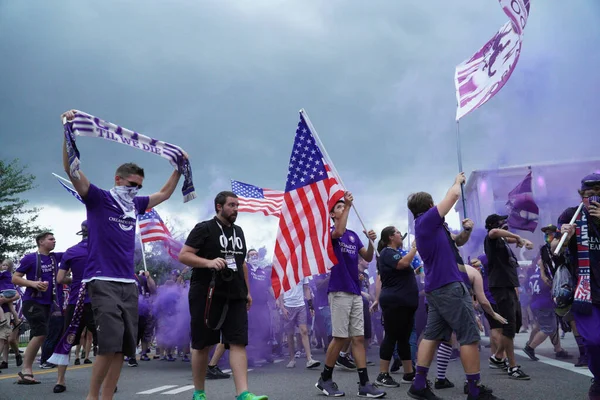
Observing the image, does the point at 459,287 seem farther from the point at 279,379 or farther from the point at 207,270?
the point at 279,379

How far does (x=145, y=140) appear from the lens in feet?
19.8

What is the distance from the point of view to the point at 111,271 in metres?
4.95

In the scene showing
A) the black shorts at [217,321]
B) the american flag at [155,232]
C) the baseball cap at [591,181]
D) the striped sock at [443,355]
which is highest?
the american flag at [155,232]

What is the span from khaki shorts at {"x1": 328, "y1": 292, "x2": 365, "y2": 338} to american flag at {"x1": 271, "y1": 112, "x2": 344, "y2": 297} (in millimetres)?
389

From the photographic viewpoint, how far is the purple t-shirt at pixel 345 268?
679 cm

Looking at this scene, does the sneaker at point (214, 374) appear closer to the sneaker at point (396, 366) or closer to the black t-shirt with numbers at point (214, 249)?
the sneaker at point (396, 366)

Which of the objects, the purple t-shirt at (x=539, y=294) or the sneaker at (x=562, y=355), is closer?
the sneaker at (x=562, y=355)

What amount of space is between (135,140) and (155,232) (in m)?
6.36

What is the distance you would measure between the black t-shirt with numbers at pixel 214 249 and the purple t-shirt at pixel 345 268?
1.67 meters

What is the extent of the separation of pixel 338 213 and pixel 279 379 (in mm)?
2774

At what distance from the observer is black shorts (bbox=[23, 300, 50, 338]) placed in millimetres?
8711

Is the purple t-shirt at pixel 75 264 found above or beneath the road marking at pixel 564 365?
above

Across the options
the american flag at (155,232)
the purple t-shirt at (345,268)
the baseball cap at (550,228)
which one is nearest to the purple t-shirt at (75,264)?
the purple t-shirt at (345,268)

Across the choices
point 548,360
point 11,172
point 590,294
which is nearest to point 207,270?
point 590,294
